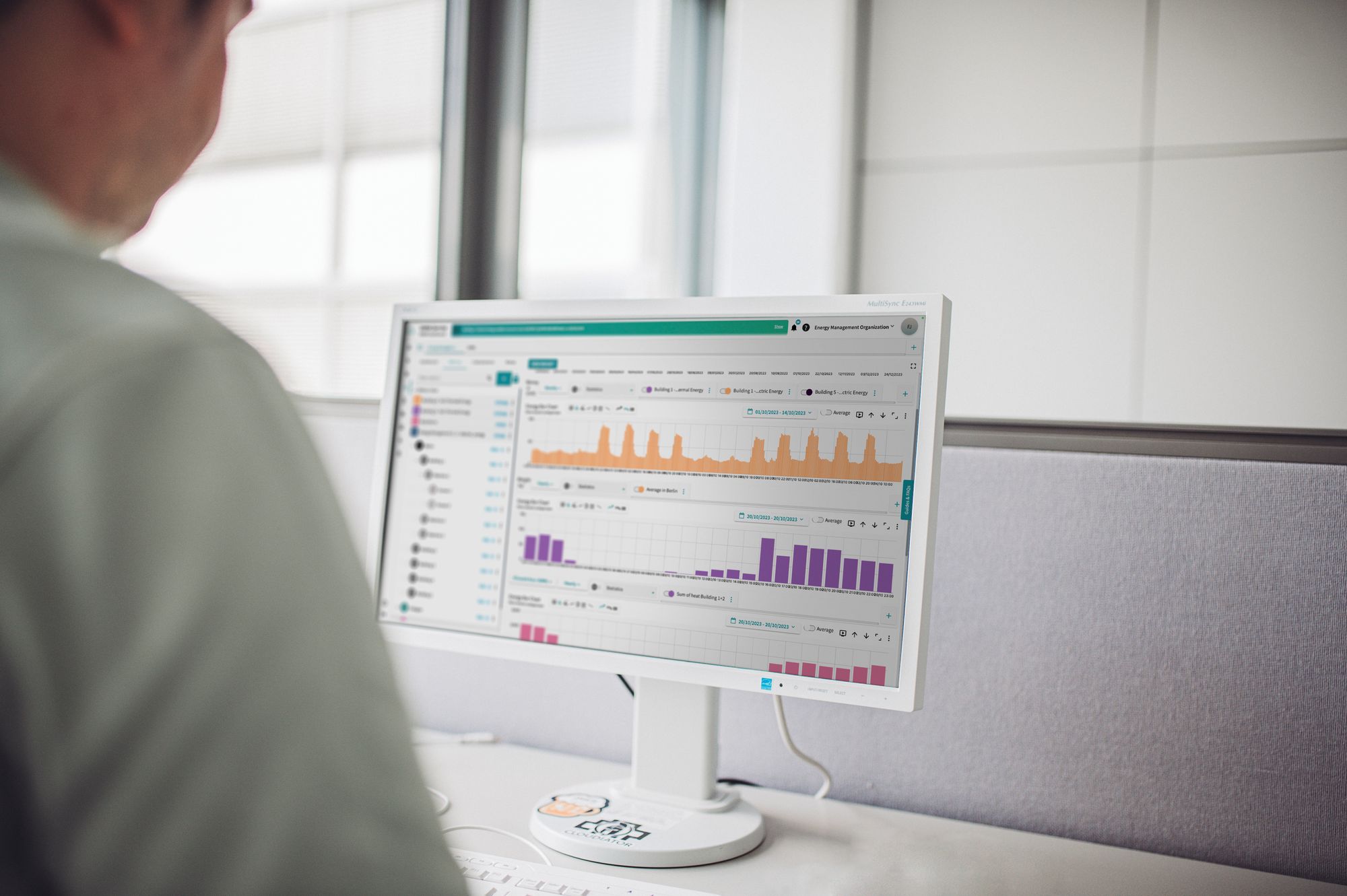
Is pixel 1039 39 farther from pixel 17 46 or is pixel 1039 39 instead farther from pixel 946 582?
pixel 17 46

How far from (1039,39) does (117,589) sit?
2613 millimetres

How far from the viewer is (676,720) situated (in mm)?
834

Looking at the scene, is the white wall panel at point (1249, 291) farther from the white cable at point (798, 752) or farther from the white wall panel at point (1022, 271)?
the white cable at point (798, 752)

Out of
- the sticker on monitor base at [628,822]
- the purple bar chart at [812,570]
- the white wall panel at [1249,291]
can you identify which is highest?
the white wall panel at [1249,291]

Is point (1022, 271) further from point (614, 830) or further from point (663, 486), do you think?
point (614, 830)

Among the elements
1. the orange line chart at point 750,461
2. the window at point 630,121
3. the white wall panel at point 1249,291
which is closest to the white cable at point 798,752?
the orange line chart at point 750,461

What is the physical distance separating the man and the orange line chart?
539 mm

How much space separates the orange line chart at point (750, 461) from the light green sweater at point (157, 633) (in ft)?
1.82

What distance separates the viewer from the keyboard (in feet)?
2.18

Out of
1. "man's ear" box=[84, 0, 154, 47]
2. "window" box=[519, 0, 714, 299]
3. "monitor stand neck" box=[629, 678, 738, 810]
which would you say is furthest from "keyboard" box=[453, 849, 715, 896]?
"window" box=[519, 0, 714, 299]

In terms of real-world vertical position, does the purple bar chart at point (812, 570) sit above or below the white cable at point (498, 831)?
above

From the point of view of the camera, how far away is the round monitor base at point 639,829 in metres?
0.74

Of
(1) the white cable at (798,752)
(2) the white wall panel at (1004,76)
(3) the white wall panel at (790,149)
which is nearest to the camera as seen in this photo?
(1) the white cable at (798,752)

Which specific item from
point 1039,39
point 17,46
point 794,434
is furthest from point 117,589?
point 1039,39
